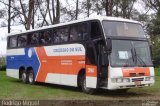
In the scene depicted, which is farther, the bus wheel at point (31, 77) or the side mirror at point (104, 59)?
the bus wheel at point (31, 77)

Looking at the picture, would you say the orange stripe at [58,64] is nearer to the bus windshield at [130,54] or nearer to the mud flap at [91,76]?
the mud flap at [91,76]

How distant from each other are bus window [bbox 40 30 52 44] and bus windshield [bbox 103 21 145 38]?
5.13 metres

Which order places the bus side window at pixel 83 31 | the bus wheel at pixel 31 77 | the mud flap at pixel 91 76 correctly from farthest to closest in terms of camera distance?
the bus wheel at pixel 31 77, the bus side window at pixel 83 31, the mud flap at pixel 91 76

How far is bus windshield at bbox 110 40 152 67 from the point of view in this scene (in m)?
18.2

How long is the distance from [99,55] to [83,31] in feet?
6.36

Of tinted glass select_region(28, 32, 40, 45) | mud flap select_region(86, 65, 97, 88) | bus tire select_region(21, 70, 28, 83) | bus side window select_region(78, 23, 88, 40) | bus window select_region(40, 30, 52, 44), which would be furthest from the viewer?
bus tire select_region(21, 70, 28, 83)

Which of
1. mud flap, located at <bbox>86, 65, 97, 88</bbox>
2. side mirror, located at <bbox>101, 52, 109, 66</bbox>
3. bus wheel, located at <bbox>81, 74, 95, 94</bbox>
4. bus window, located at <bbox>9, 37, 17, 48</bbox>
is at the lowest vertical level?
bus wheel, located at <bbox>81, 74, 95, 94</bbox>

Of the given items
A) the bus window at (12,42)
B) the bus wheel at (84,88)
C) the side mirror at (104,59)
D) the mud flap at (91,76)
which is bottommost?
the bus wheel at (84,88)

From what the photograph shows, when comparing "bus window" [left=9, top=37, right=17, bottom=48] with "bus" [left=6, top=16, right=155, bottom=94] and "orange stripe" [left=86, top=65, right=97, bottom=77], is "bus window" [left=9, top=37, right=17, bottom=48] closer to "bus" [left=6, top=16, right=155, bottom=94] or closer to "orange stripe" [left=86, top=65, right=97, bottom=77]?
"bus" [left=6, top=16, right=155, bottom=94]

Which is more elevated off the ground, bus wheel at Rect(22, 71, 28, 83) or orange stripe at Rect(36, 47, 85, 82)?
orange stripe at Rect(36, 47, 85, 82)

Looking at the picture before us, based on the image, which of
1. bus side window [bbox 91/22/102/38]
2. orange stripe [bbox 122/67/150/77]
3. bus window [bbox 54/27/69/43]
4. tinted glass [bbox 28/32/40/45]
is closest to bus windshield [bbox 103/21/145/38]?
bus side window [bbox 91/22/102/38]

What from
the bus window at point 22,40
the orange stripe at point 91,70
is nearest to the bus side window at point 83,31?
the orange stripe at point 91,70

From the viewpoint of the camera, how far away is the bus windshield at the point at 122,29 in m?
18.7

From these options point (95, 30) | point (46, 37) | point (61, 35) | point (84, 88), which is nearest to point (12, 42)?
point (46, 37)
